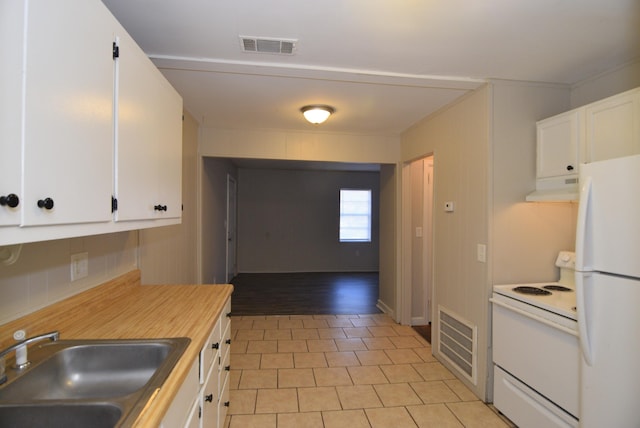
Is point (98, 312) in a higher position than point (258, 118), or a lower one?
lower

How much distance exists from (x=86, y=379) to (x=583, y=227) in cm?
232

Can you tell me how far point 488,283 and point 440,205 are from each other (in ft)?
3.14

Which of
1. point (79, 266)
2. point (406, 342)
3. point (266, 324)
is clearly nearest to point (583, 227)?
point (406, 342)

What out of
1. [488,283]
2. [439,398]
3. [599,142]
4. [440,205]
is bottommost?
[439,398]

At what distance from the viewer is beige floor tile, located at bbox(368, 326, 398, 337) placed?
149 inches

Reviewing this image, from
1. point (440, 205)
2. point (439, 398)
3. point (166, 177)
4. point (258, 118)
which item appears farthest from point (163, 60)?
point (439, 398)

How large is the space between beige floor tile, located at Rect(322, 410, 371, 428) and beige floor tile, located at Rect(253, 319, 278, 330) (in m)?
1.77

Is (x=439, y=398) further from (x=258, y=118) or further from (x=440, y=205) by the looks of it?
(x=258, y=118)

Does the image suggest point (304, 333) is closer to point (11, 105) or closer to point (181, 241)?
point (181, 241)

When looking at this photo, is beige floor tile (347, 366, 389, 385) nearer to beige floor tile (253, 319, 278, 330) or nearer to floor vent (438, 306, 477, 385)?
floor vent (438, 306, 477, 385)

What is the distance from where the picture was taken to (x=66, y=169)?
956 millimetres

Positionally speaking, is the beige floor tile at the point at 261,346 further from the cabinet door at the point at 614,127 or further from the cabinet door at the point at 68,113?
the cabinet door at the point at 614,127

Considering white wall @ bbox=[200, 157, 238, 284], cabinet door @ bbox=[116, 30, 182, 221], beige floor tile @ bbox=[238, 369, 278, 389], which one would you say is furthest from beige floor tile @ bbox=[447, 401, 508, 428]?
white wall @ bbox=[200, 157, 238, 284]

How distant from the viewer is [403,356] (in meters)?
3.23
